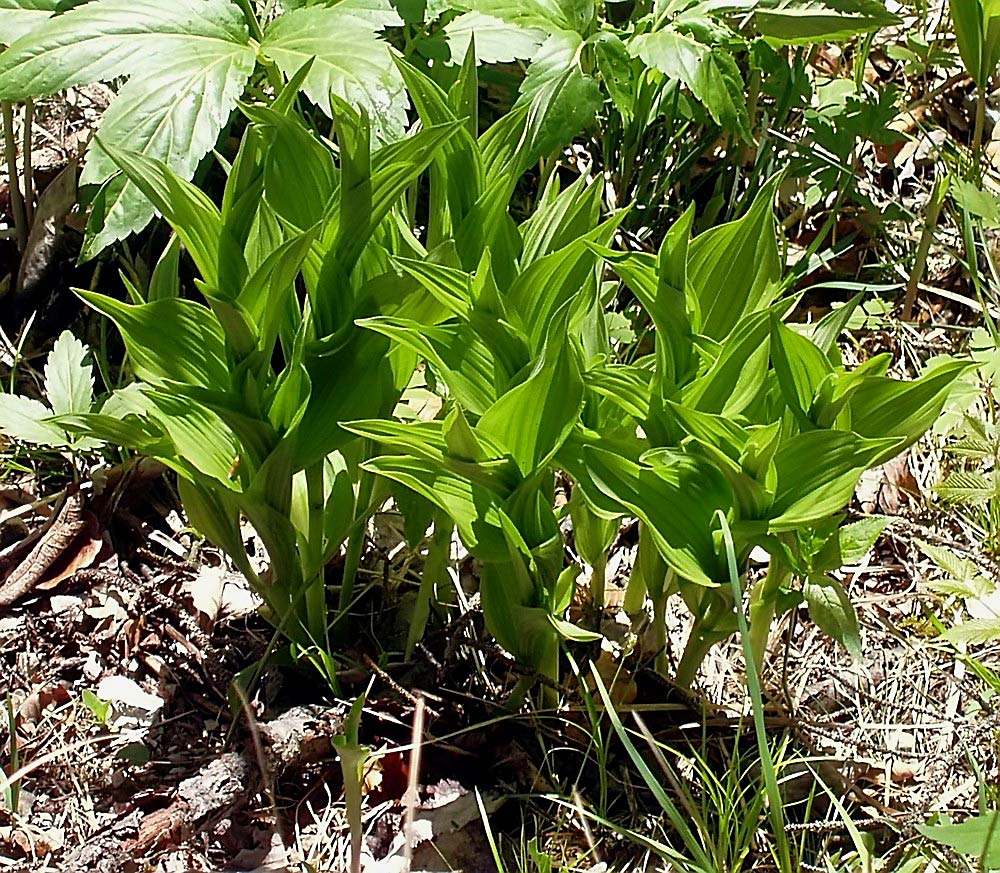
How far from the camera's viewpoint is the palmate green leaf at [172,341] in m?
1.20

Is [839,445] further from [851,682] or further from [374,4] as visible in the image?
[374,4]

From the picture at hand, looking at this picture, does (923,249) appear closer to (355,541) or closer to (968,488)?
(968,488)

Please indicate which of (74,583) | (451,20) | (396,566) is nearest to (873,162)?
(451,20)

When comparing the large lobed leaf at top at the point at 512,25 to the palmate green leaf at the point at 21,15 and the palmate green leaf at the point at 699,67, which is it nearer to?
the palmate green leaf at the point at 699,67

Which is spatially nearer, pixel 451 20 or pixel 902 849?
pixel 902 849

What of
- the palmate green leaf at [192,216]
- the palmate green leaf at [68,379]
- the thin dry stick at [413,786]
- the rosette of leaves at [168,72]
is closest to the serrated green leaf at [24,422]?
the palmate green leaf at [68,379]

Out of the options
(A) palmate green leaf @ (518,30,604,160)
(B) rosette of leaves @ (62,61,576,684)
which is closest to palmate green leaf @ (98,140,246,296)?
(B) rosette of leaves @ (62,61,576,684)

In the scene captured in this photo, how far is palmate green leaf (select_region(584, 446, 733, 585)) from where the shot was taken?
1147 mm

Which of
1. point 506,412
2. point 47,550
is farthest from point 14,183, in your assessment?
point 506,412

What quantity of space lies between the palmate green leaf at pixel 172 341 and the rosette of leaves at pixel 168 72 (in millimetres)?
348

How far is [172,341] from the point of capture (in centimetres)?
123

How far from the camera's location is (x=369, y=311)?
123cm

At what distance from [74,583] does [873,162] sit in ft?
5.67

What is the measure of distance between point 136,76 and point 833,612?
108 centimetres
